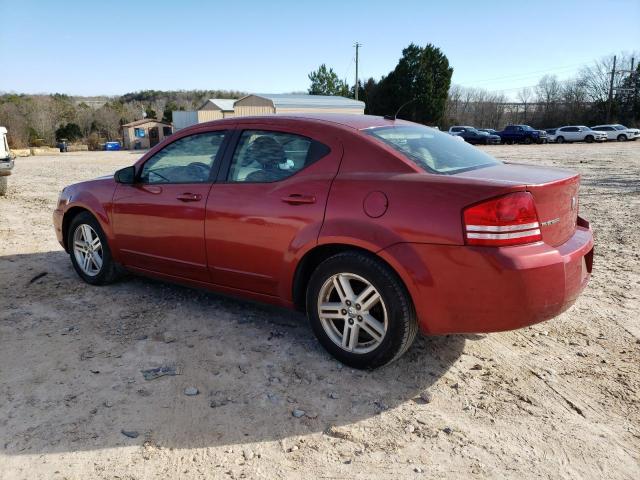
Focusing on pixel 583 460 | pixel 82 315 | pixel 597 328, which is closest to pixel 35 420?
pixel 82 315

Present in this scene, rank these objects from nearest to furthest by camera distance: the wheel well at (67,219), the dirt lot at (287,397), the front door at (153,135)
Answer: the dirt lot at (287,397)
the wheel well at (67,219)
the front door at (153,135)

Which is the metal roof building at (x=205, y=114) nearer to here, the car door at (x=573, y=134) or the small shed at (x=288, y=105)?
the small shed at (x=288, y=105)

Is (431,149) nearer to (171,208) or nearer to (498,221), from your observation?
(498,221)

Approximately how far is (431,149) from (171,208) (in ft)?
6.97

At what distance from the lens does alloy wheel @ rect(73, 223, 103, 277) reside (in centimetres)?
489

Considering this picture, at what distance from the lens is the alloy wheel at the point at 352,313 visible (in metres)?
3.14

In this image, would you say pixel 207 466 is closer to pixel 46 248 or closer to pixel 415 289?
pixel 415 289

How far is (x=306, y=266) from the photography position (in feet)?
11.3

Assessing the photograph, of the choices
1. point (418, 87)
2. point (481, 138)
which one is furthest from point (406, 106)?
point (481, 138)

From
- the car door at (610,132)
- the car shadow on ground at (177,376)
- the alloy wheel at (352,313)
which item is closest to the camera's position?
the car shadow on ground at (177,376)

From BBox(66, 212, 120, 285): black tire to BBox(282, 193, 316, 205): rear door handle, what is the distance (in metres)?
2.28

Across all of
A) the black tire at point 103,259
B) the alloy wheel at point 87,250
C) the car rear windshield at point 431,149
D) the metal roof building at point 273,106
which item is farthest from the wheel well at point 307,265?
the metal roof building at point 273,106

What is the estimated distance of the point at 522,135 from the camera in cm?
4272

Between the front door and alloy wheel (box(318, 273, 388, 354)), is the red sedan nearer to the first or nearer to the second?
alloy wheel (box(318, 273, 388, 354))
